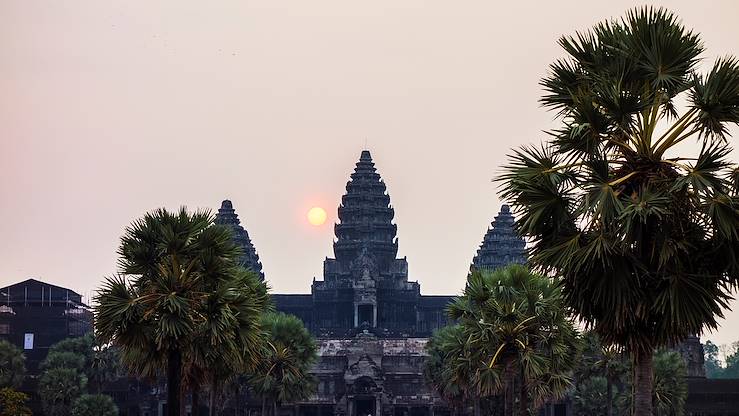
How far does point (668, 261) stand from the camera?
2727cm

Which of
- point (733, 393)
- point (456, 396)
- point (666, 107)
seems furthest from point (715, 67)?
point (733, 393)

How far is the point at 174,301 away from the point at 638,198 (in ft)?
59.7

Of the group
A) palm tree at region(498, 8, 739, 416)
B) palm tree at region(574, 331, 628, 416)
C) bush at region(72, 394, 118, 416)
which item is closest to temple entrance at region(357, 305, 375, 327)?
bush at region(72, 394, 118, 416)

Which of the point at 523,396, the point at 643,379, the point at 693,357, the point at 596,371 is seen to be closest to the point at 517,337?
the point at 523,396

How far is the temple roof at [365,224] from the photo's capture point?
189375 millimetres

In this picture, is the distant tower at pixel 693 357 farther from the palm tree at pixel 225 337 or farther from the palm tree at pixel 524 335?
the palm tree at pixel 225 337

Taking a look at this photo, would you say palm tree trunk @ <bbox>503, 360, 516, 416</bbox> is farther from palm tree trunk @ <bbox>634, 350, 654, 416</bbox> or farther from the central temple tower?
the central temple tower

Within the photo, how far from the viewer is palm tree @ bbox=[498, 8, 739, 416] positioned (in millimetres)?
27062

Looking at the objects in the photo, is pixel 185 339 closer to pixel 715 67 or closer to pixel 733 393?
pixel 715 67

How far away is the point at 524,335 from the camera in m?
47.8

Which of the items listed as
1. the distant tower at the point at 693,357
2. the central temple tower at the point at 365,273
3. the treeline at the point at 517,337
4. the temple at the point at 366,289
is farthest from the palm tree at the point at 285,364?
the central temple tower at the point at 365,273

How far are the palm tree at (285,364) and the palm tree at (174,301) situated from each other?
1219 inches

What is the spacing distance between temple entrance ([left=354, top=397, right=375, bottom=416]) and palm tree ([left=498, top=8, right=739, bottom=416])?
113 metres

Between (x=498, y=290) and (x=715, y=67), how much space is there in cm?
2354
